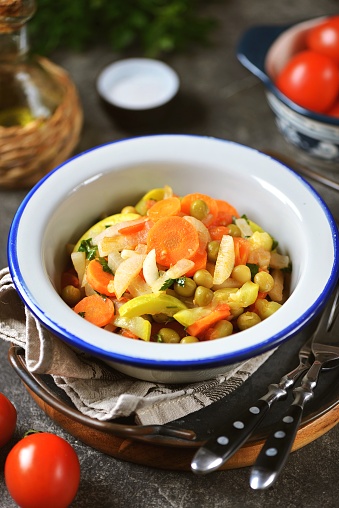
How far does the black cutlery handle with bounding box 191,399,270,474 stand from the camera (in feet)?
6.26

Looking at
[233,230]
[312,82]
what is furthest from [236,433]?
[312,82]

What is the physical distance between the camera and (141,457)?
2197 millimetres

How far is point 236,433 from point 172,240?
72 centimetres

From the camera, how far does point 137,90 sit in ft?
12.6

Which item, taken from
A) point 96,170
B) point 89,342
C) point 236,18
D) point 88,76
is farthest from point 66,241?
point 236,18

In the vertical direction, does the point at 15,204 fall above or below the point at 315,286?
below

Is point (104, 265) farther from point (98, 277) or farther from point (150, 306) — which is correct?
point (150, 306)

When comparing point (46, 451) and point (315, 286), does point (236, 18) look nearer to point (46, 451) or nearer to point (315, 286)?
point (315, 286)

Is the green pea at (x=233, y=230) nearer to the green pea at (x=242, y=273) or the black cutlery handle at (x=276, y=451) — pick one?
the green pea at (x=242, y=273)

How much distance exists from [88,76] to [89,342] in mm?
2467

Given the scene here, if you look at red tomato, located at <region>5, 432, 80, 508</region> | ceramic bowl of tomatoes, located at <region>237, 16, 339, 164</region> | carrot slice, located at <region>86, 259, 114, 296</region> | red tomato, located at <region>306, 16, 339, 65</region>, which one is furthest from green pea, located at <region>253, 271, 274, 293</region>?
red tomato, located at <region>306, 16, 339, 65</region>

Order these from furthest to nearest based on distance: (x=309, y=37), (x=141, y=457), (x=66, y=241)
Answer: (x=309, y=37) → (x=66, y=241) → (x=141, y=457)

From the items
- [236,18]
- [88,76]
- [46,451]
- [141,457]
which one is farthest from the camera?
[236,18]

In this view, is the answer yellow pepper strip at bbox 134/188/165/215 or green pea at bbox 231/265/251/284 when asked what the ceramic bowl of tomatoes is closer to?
yellow pepper strip at bbox 134/188/165/215
